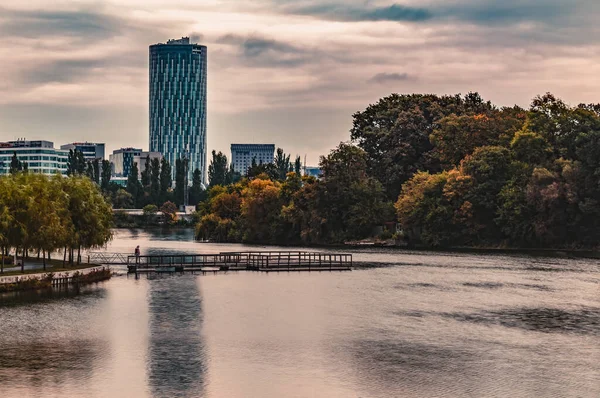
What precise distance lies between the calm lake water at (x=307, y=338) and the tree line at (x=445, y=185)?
42.7 m

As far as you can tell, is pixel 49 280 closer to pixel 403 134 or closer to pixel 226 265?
pixel 226 265

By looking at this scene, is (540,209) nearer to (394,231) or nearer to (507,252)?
(507,252)

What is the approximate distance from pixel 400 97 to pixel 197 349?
136 m

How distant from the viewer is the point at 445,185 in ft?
485

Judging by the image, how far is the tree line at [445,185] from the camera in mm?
136750

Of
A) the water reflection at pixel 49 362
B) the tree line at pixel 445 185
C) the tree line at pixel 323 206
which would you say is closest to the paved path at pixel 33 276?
the water reflection at pixel 49 362

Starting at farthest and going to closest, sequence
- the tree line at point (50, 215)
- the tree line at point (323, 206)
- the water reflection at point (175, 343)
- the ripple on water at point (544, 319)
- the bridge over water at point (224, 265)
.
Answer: the tree line at point (323, 206)
the bridge over water at point (224, 265)
the tree line at point (50, 215)
the ripple on water at point (544, 319)
the water reflection at point (175, 343)

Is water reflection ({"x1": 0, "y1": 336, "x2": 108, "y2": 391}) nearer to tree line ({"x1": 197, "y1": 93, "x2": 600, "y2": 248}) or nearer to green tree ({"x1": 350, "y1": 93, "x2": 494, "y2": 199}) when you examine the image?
tree line ({"x1": 197, "y1": 93, "x2": 600, "y2": 248})

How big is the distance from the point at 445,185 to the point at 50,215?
247ft

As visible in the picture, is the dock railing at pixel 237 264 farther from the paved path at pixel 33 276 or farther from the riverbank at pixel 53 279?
the paved path at pixel 33 276

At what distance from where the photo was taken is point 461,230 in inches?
5881

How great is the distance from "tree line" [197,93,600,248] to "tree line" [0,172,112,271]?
64217 mm

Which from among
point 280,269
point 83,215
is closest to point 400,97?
point 280,269

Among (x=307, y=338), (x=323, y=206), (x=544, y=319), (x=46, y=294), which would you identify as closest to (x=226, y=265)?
(x=46, y=294)
